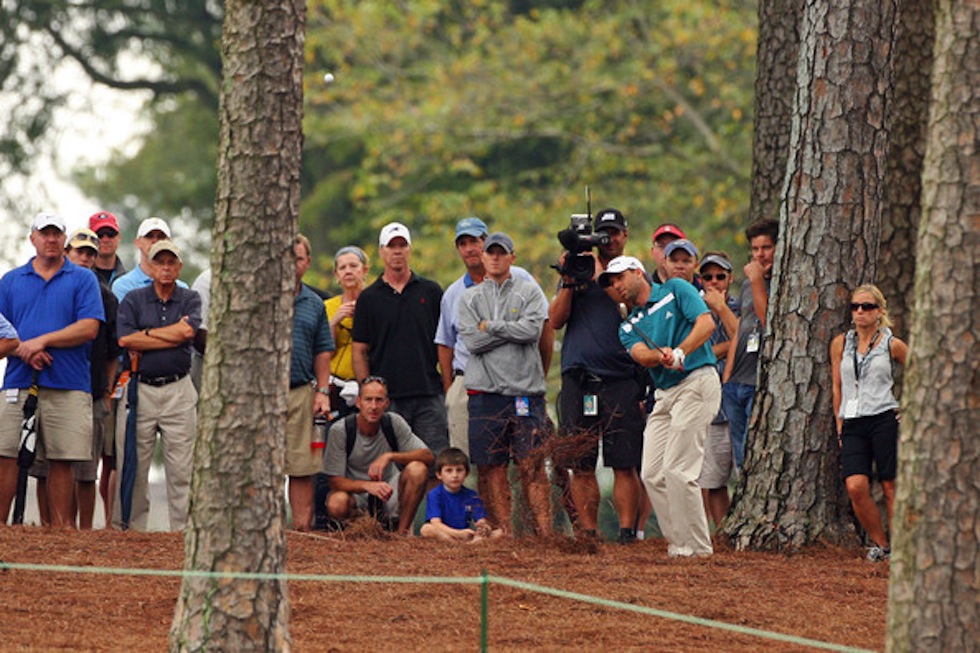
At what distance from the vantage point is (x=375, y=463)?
11.9 meters

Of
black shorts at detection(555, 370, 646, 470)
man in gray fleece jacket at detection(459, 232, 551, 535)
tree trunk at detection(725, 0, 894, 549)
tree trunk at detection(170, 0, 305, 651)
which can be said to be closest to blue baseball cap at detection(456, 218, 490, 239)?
man in gray fleece jacket at detection(459, 232, 551, 535)

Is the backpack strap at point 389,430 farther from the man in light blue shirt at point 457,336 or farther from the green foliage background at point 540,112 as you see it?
the green foliage background at point 540,112

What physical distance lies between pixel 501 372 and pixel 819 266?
2.13 meters

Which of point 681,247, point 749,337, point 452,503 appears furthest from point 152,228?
point 749,337

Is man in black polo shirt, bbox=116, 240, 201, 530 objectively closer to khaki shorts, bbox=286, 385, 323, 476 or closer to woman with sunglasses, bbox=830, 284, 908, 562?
khaki shorts, bbox=286, 385, 323, 476

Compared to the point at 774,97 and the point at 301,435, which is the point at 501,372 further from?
the point at 774,97

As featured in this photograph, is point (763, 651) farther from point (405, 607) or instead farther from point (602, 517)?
point (602, 517)

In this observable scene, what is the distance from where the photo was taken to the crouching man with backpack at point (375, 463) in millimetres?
11789

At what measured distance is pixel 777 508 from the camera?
10.8 metres

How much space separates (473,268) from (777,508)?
277 centimetres

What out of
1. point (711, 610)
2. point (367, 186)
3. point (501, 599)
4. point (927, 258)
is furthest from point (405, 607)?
point (367, 186)

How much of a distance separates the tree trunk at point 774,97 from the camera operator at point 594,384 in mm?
2424

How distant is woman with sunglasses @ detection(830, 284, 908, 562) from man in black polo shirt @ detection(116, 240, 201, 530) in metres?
4.33

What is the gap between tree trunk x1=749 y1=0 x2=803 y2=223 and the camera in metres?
13.4
